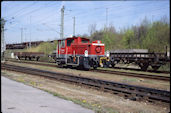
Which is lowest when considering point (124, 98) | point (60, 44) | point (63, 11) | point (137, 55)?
point (124, 98)

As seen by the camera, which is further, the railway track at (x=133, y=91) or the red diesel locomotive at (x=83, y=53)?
the red diesel locomotive at (x=83, y=53)

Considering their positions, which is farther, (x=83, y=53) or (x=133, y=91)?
(x=83, y=53)

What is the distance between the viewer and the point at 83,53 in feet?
54.7

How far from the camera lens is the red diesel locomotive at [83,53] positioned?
16.5m

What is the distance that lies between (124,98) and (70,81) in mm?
4248

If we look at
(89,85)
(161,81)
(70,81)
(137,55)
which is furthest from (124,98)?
(137,55)

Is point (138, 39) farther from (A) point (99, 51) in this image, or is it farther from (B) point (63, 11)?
(A) point (99, 51)

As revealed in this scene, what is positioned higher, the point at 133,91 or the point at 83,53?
the point at 83,53

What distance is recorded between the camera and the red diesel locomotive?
16484mm

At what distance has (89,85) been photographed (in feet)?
30.5

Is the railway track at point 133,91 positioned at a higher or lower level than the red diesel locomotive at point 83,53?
lower

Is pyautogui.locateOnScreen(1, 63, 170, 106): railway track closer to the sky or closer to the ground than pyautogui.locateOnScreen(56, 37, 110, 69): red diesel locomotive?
closer to the ground

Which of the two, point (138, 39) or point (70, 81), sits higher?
point (138, 39)

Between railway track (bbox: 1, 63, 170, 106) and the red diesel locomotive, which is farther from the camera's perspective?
the red diesel locomotive
